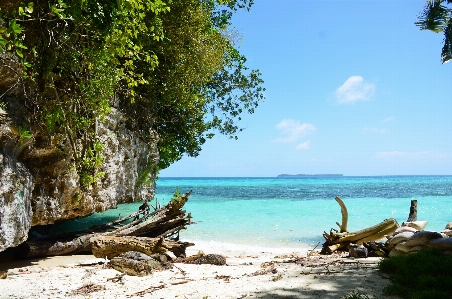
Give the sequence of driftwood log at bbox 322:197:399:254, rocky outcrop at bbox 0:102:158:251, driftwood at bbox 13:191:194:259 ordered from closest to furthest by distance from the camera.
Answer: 1. rocky outcrop at bbox 0:102:158:251
2. driftwood at bbox 13:191:194:259
3. driftwood log at bbox 322:197:399:254

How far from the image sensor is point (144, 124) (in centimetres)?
1309

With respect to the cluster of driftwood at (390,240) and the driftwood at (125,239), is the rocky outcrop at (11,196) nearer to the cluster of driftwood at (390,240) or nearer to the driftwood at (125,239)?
the driftwood at (125,239)

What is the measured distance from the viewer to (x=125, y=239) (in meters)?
9.37

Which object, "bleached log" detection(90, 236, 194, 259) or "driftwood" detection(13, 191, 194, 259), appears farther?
"driftwood" detection(13, 191, 194, 259)

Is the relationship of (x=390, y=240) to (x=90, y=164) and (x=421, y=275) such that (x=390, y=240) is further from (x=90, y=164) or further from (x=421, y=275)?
(x=90, y=164)

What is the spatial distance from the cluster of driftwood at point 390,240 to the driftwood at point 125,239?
4.36 meters

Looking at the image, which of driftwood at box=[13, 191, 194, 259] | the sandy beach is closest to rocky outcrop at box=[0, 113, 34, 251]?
the sandy beach

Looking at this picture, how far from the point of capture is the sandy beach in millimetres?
5418

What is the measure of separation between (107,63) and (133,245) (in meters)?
4.51

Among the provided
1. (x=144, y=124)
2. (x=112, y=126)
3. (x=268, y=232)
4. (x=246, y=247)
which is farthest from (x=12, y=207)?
(x=268, y=232)

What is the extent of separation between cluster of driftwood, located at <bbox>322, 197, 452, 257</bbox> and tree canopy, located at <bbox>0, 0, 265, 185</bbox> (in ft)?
20.9

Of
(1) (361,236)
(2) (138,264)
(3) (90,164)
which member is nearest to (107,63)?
(3) (90,164)

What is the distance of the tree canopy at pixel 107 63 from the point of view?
618 centimetres

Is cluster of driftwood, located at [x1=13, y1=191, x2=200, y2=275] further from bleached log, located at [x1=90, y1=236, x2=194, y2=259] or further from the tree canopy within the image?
the tree canopy
